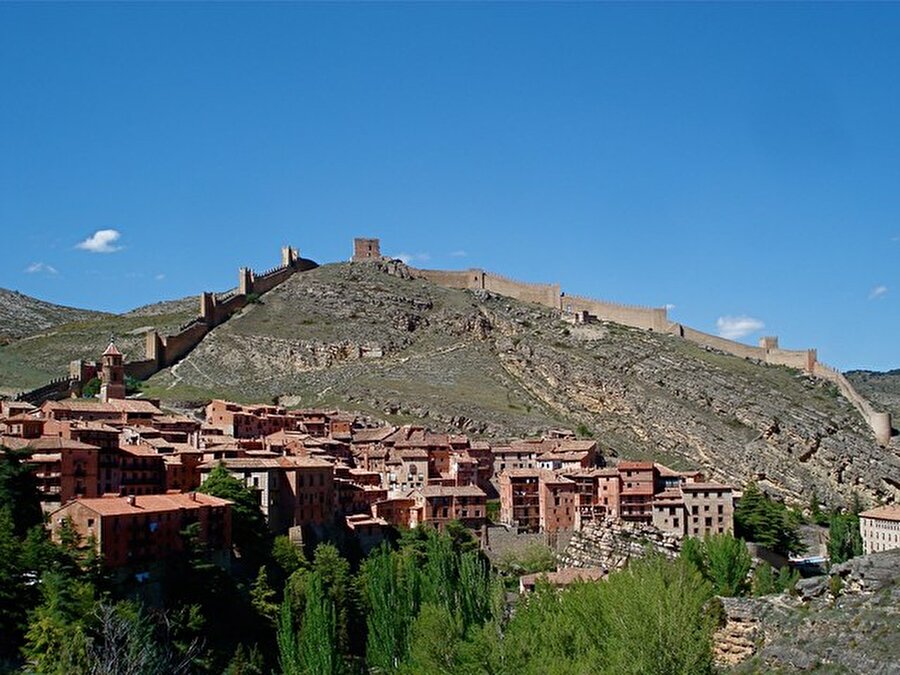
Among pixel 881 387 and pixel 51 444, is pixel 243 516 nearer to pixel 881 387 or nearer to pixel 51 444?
pixel 51 444

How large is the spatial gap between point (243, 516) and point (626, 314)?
2703 inches

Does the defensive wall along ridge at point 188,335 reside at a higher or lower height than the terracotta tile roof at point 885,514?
higher

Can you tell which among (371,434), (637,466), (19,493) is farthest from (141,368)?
(19,493)

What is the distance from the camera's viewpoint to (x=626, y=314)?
106375 millimetres

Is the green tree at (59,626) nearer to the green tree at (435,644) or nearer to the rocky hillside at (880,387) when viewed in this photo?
the green tree at (435,644)

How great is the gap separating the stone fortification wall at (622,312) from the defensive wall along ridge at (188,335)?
24507mm

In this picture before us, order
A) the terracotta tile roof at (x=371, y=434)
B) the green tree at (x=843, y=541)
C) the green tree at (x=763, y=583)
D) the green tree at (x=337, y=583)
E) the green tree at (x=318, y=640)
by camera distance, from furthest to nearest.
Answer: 1. the terracotta tile roof at (x=371, y=434)
2. the green tree at (x=843, y=541)
3. the green tree at (x=763, y=583)
4. the green tree at (x=337, y=583)
5. the green tree at (x=318, y=640)

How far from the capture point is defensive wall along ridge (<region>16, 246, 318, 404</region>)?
69.9 metres

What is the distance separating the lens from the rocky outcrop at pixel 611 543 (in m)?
51.7

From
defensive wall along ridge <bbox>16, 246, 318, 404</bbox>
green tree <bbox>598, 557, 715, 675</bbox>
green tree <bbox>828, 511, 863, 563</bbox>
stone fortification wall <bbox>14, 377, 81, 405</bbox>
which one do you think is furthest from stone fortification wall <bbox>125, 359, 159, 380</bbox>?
green tree <bbox>598, 557, 715, 675</bbox>

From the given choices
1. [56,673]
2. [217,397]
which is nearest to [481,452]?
[217,397]

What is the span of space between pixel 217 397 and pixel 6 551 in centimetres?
4275

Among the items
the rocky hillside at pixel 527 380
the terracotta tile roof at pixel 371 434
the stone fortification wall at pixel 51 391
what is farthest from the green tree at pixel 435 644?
the rocky hillside at pixel 527 380

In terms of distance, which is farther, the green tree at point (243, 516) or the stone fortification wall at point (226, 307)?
the stone fortification wall at point (226, 307)
